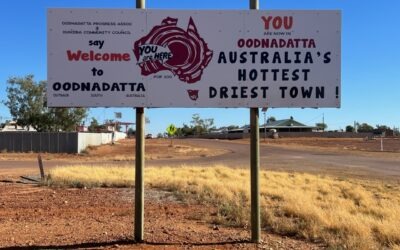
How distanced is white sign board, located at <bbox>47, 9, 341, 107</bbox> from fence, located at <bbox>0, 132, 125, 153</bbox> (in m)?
45.2

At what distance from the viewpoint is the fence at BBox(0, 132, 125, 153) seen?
170 ft

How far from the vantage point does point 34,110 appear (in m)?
70.9

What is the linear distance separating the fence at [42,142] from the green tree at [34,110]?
1746cm

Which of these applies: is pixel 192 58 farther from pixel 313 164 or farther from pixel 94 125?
pixel 94 125

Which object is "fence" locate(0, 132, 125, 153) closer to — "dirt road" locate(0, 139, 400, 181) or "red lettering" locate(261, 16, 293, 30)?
"dirt road" locate(0, 139, 400, 181)

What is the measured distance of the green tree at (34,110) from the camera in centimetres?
7038

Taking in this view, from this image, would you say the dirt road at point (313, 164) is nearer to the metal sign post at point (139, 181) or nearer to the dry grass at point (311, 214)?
the dry grass at point (311, 214)

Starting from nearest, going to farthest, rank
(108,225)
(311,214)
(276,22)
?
(276,22) → (108,225) → (311,214)

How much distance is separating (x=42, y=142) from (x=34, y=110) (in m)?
19.9

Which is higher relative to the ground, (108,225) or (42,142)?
(42,142)

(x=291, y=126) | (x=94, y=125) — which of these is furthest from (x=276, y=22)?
(x=291, y=126)

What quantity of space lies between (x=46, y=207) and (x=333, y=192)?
9077 millimetres

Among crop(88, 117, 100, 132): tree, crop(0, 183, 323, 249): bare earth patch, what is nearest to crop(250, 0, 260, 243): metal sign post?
crop(0, 183, 323, 249): bare earth patch

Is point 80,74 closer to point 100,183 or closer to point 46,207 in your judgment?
point 46,207
